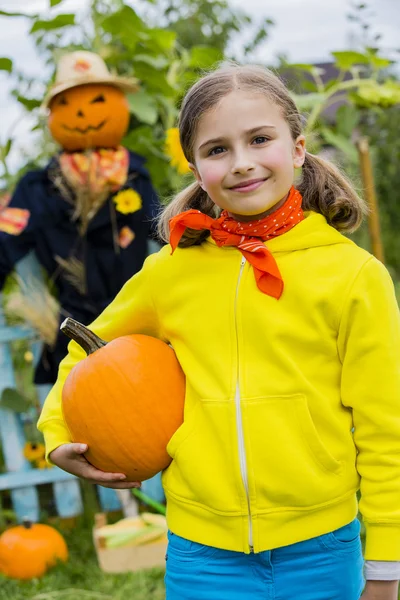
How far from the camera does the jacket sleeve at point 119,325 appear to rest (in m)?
1.92

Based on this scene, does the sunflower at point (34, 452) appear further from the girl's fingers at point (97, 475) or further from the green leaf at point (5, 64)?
the girl's fingers at point (97, 475)

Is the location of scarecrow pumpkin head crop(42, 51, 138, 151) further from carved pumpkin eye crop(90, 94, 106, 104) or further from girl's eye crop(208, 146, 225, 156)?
girl's eye crop(208, 146, 225, 156)

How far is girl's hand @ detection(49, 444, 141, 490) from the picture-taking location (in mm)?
1850

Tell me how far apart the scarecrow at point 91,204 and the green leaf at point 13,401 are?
302 millimetres

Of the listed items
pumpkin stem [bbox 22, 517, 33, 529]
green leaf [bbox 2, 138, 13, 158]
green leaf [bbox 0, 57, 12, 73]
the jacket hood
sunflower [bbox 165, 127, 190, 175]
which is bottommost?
Answer: pumpkin stem [bbox 22, 517, 33, 529]

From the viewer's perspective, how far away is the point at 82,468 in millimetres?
1874

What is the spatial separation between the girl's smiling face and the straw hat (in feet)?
7.02

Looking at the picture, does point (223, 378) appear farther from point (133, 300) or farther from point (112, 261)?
point (112, 261)

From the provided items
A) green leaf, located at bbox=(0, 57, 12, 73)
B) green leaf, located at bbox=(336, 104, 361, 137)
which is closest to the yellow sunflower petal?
green leaf, located at bbox=(0, 57, 12, 73)

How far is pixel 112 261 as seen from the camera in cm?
380

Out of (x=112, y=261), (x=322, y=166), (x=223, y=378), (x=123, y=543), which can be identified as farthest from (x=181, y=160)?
(x=223, y=378)

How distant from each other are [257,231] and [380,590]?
77 cm

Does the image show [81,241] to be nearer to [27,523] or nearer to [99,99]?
[99,99]

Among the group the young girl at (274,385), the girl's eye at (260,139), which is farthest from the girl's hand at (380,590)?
the girl's eye at (260,139)
